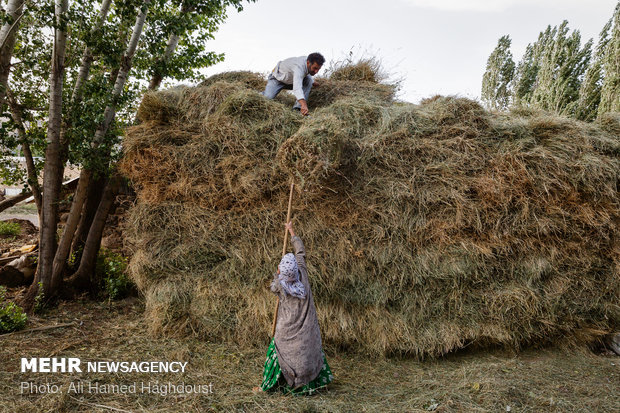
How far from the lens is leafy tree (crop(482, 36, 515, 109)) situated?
60.9 ft

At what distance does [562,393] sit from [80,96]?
7014mm

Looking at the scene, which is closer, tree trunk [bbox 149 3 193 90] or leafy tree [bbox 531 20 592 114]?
tree trunk [bbox 149 3 193 90]

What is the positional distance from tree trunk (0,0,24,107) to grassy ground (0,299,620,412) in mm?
3102

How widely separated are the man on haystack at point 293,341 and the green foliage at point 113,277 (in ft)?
11.6

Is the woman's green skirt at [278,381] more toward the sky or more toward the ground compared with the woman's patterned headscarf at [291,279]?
more toward the ground

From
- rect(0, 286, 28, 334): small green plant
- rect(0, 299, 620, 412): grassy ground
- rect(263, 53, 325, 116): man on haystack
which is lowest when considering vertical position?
rect(0, 299, 620, 412): grassy ground

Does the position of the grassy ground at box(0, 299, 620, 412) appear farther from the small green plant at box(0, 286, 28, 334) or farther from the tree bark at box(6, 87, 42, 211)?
the tree bark at box(6, 87, 42, 211)

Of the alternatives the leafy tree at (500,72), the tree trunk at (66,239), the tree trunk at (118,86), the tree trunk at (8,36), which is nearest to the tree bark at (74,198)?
the tree trunk at (66,239)

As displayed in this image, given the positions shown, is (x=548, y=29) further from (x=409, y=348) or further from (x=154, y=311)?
(x=154, y=311)

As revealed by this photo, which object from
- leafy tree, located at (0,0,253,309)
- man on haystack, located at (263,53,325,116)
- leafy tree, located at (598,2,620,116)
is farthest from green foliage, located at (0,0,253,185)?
leafy tree, located at (598,2,620,116)

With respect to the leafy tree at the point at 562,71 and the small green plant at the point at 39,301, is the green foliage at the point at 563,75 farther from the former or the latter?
the small green plant at the point at 39,301

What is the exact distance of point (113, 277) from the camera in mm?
5969

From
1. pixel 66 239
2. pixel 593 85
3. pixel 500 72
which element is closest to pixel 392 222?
pixel 66 239

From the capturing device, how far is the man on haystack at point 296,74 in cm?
507
